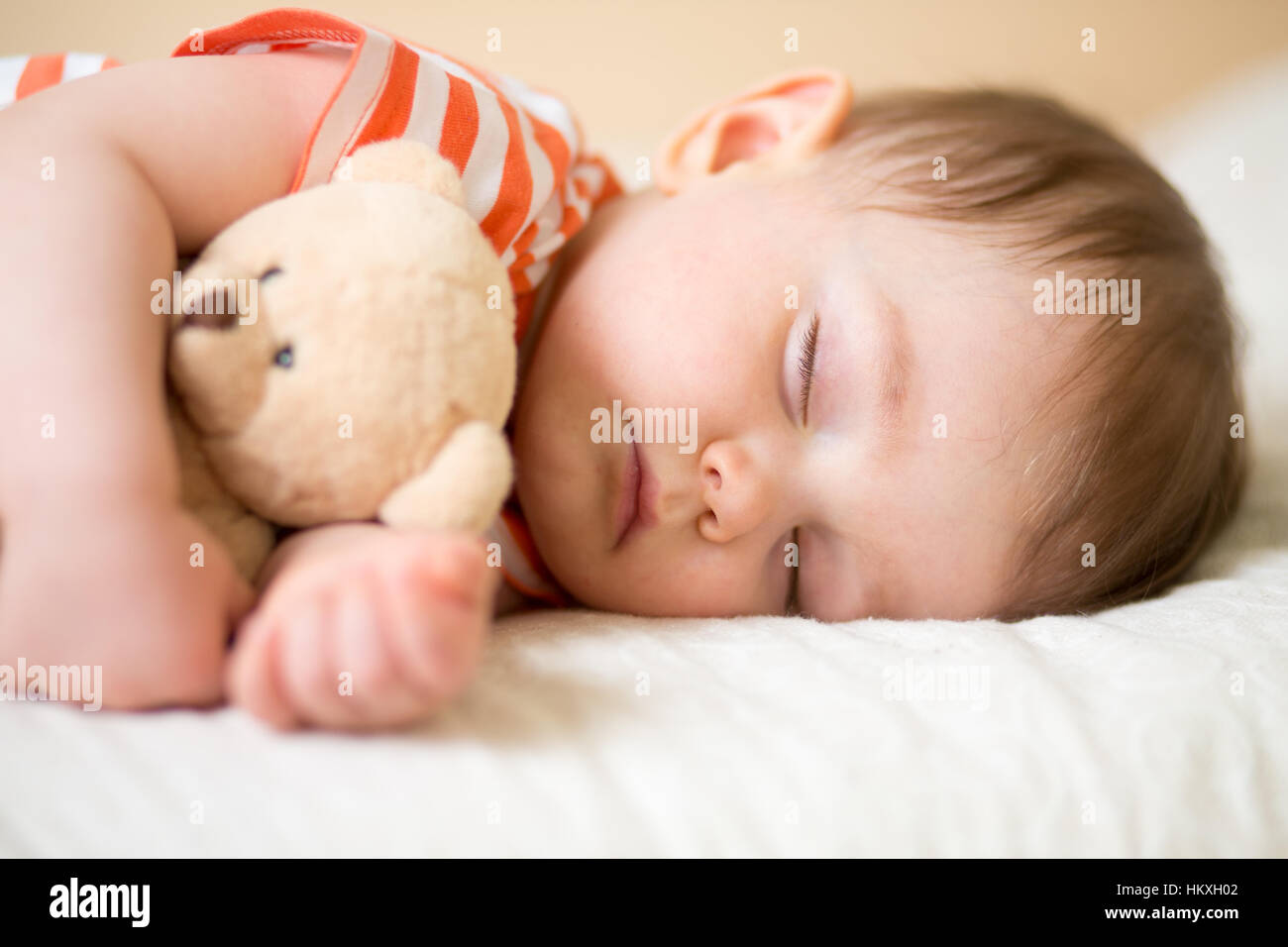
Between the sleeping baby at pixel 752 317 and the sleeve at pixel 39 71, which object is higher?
the sleeve at pixel 39 71

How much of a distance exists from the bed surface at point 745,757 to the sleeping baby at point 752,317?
2.8 inches

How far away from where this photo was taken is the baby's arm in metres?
0.53

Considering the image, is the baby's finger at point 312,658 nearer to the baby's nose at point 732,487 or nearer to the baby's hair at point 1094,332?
the baby's nose at point 732,487

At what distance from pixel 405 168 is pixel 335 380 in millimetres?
207

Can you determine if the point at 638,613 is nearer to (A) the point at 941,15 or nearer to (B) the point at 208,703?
(B) the point at 208,703

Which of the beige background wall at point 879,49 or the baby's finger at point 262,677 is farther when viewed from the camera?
the beige background wall at point 879,49

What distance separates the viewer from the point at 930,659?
751 mm

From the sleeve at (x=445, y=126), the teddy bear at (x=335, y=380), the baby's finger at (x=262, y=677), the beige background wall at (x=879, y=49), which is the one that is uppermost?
the beige background wall at (x=879, y=49)

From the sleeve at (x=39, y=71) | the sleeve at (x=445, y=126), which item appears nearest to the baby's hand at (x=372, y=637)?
the sleeve at (x=445, y=126)

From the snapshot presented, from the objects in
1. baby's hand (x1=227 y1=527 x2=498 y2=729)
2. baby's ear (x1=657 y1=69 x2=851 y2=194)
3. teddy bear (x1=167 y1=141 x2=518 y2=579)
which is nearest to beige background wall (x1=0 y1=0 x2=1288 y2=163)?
baby's ear (x1=657 y1=69 x2=851 y2=194)

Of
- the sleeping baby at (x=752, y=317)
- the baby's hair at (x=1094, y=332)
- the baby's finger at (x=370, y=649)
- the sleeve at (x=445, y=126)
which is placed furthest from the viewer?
the baby's hair at (x=1094, y=332)

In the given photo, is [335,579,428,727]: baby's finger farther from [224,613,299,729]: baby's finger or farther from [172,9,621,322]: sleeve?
[172,9,621,322]: sleeve

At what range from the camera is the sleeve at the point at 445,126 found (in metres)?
0.82
